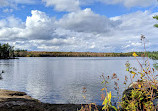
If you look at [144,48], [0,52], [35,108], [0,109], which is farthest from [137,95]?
[0,52]

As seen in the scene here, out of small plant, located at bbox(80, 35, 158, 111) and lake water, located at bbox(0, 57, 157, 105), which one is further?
lake water, located at bbox(0, 57, 157, 105)

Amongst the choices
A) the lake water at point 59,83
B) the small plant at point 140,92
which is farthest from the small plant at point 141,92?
the lake water at point 59,83

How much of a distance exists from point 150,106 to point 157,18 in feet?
80.5

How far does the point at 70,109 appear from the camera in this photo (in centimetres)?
938

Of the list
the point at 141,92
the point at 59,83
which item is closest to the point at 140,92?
the point at 141,92

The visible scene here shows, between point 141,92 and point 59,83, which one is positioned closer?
point 141,92

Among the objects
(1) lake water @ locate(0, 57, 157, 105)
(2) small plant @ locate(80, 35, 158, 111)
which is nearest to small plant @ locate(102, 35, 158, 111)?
(2) small plant @ locate(80, 35, 158, 111)

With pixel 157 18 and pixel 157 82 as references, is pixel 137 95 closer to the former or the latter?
pixel 157 82

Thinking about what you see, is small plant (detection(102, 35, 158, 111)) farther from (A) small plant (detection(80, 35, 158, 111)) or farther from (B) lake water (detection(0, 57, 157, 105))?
(B) lake water (detection(0, 57, 157, 105))

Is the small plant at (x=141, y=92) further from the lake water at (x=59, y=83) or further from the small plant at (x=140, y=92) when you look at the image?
the lake water at (x=59, y=83)

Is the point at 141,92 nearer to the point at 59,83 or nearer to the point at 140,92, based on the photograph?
the point at 140,92

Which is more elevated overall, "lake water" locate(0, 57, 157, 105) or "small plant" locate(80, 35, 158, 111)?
"small plant" locate(80, 35, 158, 111)

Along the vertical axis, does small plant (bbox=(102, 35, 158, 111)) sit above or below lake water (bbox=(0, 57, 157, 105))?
above

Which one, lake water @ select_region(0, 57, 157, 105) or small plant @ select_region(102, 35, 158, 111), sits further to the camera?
lake water @ select_region(0, 57, 157, 105)
